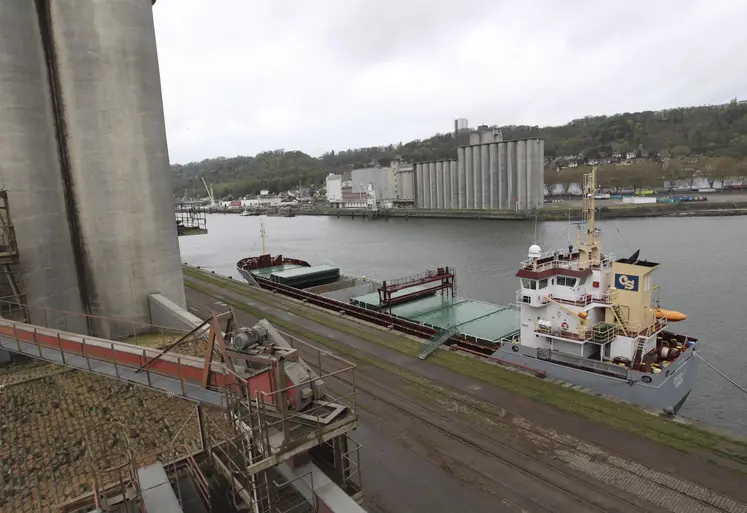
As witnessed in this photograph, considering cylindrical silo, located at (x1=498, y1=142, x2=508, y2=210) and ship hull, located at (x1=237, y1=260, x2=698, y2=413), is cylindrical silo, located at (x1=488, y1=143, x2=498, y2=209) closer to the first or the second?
cylindrical silo, located at (x1=498, y1=142, x2=508, y2=210)

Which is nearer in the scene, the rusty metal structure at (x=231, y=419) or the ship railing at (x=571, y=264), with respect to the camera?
the rusty metal structure at (x=231, y=419)

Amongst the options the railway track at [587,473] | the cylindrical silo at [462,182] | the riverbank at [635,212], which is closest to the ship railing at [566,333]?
the railway track at [587,473]

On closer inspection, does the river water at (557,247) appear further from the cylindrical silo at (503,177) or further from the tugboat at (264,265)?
the cylindrical silo at (503,177)

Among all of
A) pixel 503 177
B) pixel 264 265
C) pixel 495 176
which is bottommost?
pixel 264 265

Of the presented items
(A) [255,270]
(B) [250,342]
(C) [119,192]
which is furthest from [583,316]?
(A) [255,270]

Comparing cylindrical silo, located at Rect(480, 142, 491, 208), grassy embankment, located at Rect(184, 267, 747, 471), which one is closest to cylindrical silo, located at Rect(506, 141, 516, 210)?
cylindrical silo, located at Rect(480, 142, 491, 208)

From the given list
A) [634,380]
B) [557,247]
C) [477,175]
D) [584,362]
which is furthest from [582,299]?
[477,175]

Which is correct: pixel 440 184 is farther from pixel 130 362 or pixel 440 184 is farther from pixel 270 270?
pixel 130 362
